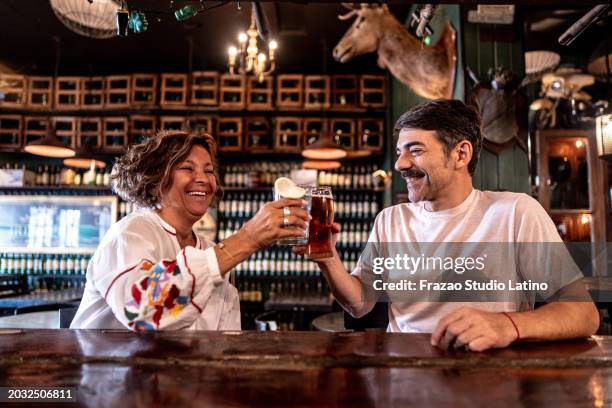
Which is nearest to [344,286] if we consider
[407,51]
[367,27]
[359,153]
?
[407,51]

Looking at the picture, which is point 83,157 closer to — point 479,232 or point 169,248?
point 169,248

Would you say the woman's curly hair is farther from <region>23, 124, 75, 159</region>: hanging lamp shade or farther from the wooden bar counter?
<region>23, 124, 75, 159</region>: hanging lamp shade

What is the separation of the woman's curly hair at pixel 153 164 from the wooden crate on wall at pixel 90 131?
4631 millimetres

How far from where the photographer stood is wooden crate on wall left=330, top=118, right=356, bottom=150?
18.3 ft

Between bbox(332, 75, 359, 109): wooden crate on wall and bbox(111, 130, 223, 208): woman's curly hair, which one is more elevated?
bbox(332, 75, 359, 109): wooden crate on wall

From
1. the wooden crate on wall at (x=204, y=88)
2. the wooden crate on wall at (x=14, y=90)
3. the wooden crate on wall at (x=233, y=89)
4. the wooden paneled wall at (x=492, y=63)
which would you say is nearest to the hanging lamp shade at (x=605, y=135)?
the wooden paneled wall at (x=492, y=63)

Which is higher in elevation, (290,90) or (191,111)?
(290,90)

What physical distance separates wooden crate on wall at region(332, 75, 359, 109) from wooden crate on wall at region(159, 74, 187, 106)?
1970 millimetres

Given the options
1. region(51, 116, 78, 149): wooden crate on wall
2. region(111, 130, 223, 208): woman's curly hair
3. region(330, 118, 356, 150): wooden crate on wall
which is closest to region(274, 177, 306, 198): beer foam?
region(111, 130, 223, 208): woman's curly hair

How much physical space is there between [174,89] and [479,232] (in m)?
5.00

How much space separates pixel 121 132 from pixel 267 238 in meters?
5.22

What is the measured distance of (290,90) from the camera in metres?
5.52

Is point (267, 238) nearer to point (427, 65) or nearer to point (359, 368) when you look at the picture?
point (359, 368)

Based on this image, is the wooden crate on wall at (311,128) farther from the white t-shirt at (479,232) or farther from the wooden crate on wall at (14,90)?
the white t-shirt at (479,232)
